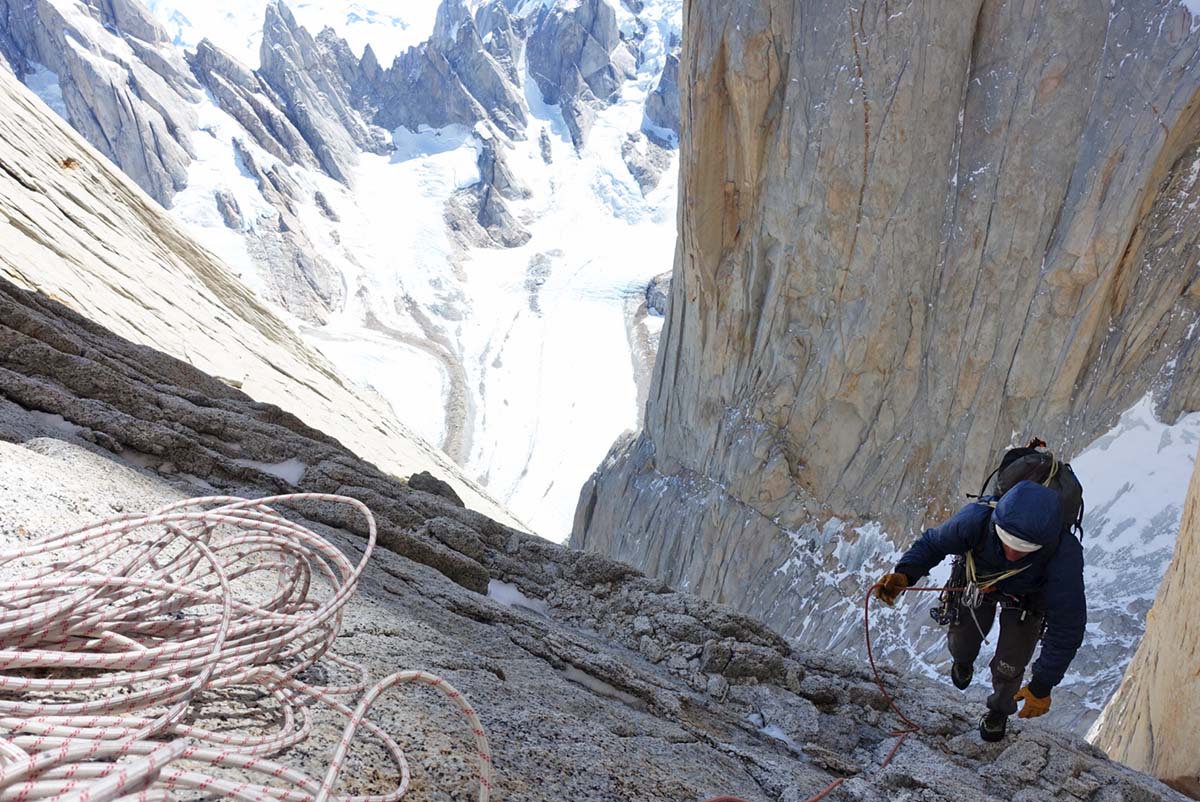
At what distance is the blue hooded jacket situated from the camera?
13.0 ft

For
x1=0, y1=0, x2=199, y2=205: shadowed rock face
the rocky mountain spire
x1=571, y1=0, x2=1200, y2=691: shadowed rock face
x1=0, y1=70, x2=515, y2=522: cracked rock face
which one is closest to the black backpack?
x1=0, y1=70, x2=515, y2=522: cracked rock face

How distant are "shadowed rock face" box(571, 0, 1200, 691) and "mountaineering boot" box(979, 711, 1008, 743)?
7585 millimetres

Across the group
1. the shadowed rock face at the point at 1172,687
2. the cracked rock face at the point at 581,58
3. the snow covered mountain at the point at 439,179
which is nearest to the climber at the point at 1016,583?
the shadowed rock face at the point at 1172,687

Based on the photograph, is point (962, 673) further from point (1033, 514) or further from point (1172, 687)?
point (1033, 514)

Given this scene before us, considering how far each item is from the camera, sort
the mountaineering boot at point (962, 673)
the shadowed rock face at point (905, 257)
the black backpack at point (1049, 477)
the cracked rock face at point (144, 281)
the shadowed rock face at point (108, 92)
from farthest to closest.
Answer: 1. the shadowed rock face at point (108, 92)
2. the shadowed rock face at point (905, 257)
3. the cracked rock face at point (144, 281)
4. the mountaineering boot at point (962, 673)
5. the black backpack at point (1049, 477)

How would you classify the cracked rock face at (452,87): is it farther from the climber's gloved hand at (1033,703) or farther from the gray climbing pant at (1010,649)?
the climber's gloved hand at (1033,703)

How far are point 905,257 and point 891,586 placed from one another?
909 cm

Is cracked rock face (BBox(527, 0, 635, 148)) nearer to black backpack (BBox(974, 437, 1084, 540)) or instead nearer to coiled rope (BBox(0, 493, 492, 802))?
black backpack (BBox(974, 437, 1084, 540))

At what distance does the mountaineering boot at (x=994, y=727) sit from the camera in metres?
4.45

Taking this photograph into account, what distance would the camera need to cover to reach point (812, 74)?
12664mm

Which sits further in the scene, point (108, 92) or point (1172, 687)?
point (108, 92)

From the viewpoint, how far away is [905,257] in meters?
12.4

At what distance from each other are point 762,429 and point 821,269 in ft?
10.2

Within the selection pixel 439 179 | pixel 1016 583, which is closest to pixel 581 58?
pixel 439 179
